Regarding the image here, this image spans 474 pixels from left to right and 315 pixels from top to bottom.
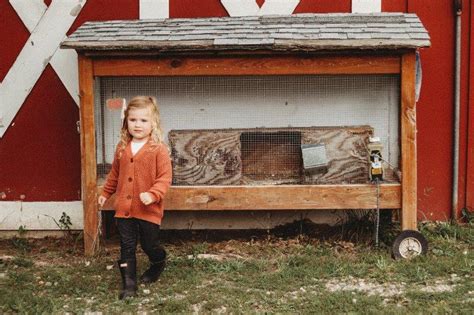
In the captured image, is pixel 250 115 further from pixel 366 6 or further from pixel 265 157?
pixel 366 6

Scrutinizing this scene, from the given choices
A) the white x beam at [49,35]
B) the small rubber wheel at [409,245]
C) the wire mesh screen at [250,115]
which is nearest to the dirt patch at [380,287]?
the small rubber wheel at [409,245]

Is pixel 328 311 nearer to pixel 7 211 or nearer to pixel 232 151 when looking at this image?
pixel 232 151

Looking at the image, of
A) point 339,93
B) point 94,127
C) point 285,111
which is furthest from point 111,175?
point 339,93

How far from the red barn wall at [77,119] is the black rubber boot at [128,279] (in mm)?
1985

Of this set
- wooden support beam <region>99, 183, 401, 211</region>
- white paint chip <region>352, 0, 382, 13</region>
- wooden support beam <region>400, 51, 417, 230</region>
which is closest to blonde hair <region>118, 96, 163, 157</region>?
wooden support beam <region>99, 183, 401, 211</region>

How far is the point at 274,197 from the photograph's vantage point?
17.9 ft

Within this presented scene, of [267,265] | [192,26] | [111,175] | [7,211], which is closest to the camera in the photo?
[111,175]

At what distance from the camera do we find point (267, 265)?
16.9 feet

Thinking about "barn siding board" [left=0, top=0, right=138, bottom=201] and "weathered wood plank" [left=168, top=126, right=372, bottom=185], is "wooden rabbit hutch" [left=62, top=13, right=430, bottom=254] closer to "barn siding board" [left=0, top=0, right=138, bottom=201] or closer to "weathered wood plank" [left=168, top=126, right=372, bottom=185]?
"weathered wood plank" [left=168, top=126, right=372, bottom=185]

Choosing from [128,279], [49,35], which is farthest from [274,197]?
[49,35]

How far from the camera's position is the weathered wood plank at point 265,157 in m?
5.68

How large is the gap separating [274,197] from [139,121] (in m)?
1.41

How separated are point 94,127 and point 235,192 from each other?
126 centimetres

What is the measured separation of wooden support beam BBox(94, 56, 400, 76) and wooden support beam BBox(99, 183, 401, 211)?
92cm
